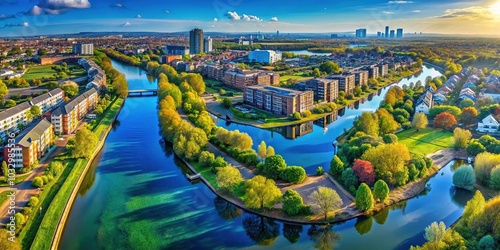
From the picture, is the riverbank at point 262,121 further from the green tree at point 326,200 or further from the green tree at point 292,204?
the green tree at point 326,200

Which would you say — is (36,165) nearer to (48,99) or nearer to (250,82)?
(48,99)

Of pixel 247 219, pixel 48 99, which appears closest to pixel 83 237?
pixel 247 219

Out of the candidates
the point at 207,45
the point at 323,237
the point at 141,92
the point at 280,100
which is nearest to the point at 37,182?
the point at 323,237

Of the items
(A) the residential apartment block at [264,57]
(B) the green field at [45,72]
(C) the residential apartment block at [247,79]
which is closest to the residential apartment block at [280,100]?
(C) the residential apartment block at [247,79]

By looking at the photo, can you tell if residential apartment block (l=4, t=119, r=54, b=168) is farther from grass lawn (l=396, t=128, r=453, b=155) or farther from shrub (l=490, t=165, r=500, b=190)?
shrub (l=490, t=165, r=500, b=190)

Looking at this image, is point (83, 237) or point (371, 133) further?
point (371, 133)

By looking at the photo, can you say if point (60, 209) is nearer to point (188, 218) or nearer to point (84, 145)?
point (188, 218)

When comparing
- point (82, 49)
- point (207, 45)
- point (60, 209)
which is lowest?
point (60, 209)
